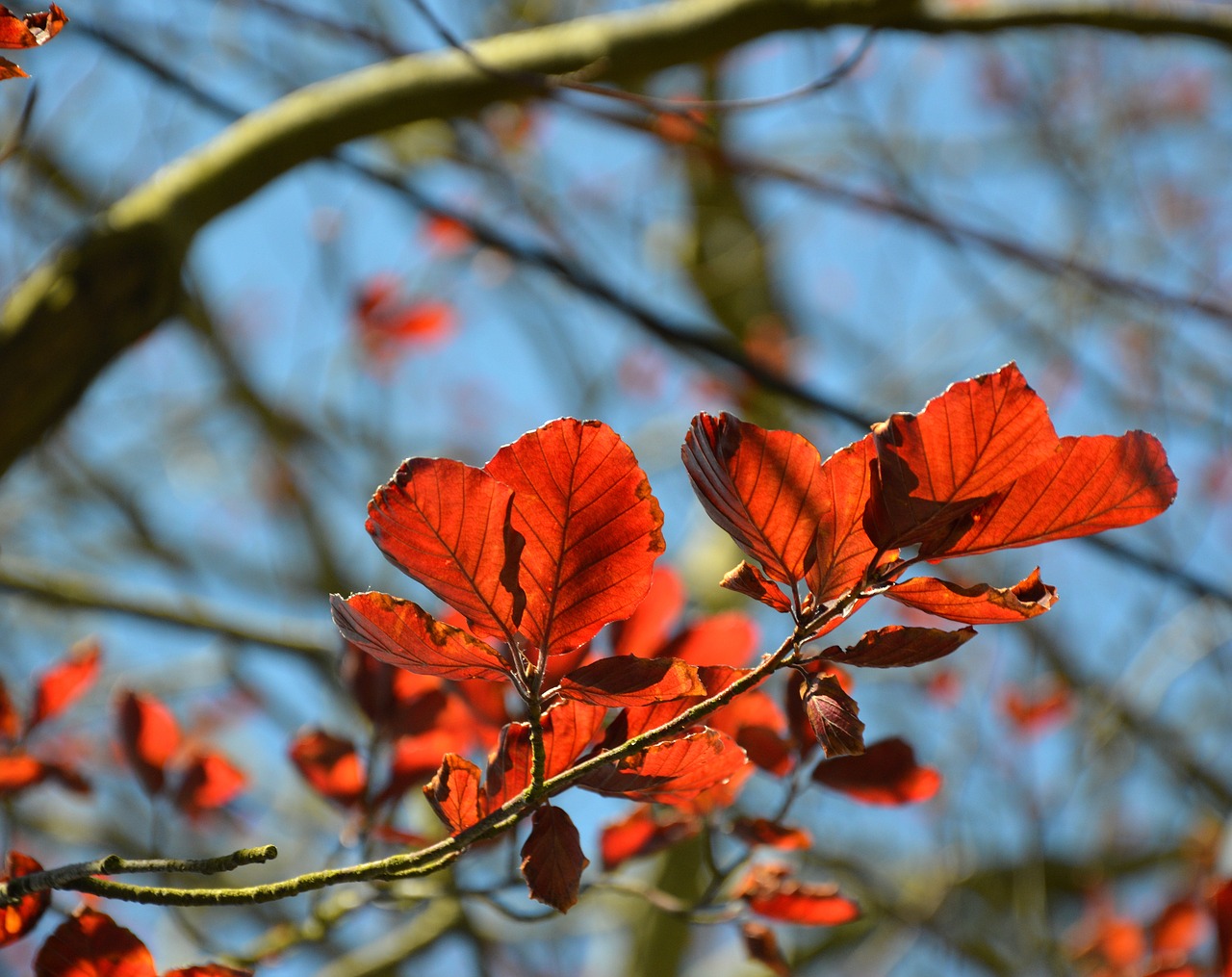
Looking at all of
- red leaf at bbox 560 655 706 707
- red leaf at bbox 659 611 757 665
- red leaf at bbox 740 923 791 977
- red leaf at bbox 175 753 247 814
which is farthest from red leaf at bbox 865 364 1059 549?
red leaf at bbox 175 753 247 814

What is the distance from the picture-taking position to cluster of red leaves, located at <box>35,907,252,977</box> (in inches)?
22.4

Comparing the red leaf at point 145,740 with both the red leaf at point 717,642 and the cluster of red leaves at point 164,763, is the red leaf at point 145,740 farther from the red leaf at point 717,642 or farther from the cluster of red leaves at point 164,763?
the red leaf at point 717,642

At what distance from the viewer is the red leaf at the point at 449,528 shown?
0.43m

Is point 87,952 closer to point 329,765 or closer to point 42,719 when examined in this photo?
point 329,765

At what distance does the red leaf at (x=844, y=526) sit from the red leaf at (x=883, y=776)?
311mm

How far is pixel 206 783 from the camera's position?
89 centimetres

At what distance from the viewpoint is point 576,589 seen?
0.46 metres

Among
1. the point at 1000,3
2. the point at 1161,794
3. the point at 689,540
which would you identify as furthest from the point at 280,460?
the point at 1161,794

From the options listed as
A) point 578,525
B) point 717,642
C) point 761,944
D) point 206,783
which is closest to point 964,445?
point 578,525

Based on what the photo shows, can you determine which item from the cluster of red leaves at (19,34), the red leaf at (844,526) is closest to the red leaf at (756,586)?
the red leaf at (844,526)

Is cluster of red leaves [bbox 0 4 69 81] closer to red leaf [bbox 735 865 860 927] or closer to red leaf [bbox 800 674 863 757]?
red leaf [bbox 800 674 863 757]

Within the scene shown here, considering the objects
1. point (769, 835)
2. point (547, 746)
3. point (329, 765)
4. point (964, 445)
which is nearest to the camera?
point (964, 445)

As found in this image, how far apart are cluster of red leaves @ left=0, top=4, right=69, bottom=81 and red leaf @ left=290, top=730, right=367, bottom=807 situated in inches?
21.5

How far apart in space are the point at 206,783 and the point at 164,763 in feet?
0.13
